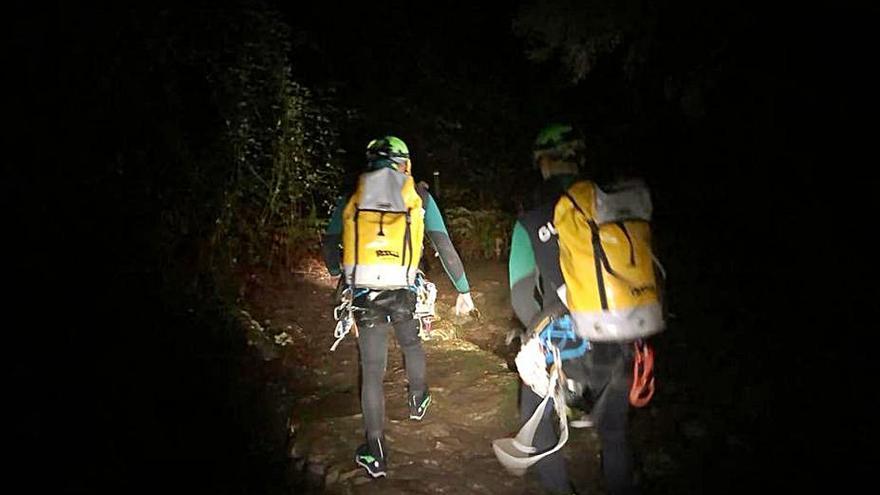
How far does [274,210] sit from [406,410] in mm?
4210

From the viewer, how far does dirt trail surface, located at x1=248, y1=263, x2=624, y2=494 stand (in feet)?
15.5

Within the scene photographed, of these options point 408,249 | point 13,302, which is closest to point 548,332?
point 408,249

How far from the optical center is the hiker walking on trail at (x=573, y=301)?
3381mm

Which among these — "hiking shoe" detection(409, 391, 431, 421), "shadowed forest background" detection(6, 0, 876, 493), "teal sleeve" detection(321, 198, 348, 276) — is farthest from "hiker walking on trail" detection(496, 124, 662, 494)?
"hiking shoe" detection(409, 391, 431, 421)

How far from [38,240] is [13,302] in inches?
23.6

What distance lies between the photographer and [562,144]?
3.58 meters

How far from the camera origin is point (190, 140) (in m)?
8.42

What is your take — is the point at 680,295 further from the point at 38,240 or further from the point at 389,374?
the point at 38,240

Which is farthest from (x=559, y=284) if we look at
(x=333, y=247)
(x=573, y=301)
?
(x=333, y=247)

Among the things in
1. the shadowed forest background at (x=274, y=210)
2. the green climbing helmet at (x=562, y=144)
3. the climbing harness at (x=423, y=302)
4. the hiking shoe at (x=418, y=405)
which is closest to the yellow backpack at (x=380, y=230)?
the climbing harness at (x=423, y=302)

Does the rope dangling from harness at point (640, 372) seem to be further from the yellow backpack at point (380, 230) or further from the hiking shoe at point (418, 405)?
the hiking shoe at point (418, 405)

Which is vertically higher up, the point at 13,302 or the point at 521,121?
the point at 521,121

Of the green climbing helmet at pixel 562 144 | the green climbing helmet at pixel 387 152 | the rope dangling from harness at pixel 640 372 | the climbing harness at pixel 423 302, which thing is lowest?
the rope dangling from harness at pixel 640 372

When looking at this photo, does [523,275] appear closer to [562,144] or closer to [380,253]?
[562,144]
